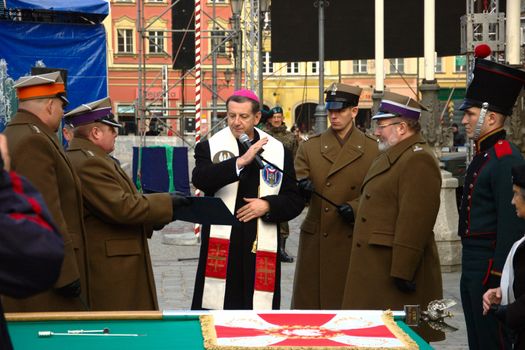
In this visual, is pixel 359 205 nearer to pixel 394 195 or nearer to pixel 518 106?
pixel 394 195

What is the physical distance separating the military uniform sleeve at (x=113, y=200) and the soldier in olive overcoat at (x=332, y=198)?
1.61 meters

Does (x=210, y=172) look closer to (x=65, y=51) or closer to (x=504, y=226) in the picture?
(x=504, y=226)

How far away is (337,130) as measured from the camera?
7766mm

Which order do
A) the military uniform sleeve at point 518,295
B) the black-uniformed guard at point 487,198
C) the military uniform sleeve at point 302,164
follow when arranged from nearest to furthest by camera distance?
the military uniform sleeve at point 518,295, the black-uniformed guard at point 487,198, the military uniform sleeve at point 302,164

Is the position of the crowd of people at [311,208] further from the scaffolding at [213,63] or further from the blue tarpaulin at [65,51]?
the scaffolding at [213,63]

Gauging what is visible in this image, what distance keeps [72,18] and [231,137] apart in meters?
11.0

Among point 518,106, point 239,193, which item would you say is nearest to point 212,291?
point 239,193

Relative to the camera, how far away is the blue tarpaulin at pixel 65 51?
661 inches

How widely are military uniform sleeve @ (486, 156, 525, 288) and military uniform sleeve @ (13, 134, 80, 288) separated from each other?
219cm

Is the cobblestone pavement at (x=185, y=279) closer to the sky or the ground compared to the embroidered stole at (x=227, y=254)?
closer to the ground

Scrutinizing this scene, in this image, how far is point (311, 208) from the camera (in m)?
7.76

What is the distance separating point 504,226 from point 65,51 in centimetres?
1259

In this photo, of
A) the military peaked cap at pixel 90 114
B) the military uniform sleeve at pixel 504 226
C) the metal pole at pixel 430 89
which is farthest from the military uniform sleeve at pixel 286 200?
the metal pole at pixel 430 89

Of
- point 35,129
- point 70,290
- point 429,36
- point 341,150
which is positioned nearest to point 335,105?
point 341,150
